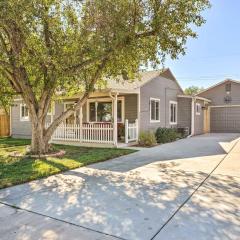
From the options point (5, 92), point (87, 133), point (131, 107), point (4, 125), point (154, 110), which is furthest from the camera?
point (4, 125)

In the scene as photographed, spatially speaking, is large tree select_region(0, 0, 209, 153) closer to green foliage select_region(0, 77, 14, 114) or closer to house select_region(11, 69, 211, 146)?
green foliage select_region(0, 77, 14, 114)

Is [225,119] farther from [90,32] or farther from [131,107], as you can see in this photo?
[90,32]

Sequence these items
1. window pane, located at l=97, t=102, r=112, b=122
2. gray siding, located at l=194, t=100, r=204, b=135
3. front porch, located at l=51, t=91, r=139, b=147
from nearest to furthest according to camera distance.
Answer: front porch, located at l=51, t=91, r=139, b=147 < window pane, located at l=97, t=102, r=112, b=122 < gray siding, located at l=194, t=100, r=204, b=135

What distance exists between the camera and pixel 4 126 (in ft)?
68.7

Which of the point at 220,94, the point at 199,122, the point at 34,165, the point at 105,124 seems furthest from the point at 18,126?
the point at 220,94

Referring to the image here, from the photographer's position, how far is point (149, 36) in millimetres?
9539

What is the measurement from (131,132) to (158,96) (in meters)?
4.01

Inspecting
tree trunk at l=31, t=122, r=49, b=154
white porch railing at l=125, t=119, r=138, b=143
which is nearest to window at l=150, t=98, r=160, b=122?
white porch railing at l=125, t=119, r=138, b=143

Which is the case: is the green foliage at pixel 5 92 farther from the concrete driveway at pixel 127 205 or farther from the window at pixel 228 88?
the window at pixel 228 88

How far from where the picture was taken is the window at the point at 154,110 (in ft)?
54.4

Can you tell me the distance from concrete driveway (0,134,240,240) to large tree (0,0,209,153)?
3.82 meters

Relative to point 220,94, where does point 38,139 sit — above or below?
below

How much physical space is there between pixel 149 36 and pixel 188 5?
63.6 inches

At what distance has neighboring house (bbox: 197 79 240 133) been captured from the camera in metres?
24.3
